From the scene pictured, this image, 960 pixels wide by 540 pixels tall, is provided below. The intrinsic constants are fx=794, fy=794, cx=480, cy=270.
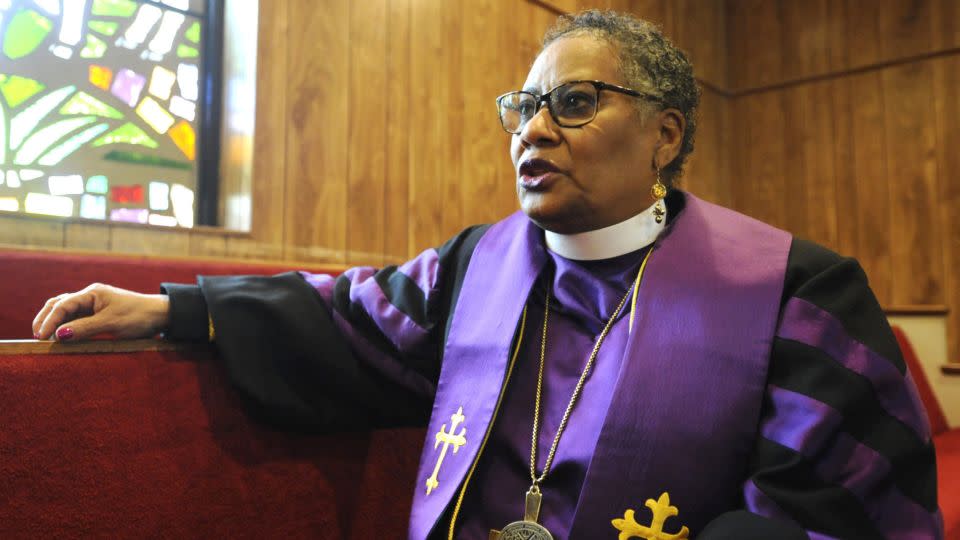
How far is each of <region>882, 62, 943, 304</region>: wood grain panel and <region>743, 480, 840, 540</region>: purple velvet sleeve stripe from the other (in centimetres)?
450

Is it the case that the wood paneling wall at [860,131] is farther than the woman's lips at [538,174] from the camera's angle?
Yes

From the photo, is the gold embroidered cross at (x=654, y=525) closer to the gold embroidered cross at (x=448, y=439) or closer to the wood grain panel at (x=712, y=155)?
the gold embroidered cross at (x=448, y=439)

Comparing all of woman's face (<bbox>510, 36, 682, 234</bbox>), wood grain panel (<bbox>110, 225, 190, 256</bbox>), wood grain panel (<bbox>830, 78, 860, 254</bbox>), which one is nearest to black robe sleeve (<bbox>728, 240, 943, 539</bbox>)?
woman's face (<bbox>510, 36, 682, 234</bbox>)

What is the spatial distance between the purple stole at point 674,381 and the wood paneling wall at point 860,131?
13.7 ft

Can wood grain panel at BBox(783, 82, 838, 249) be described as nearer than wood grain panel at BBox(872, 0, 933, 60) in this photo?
No

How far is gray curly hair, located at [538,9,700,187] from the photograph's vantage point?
5.42 feet

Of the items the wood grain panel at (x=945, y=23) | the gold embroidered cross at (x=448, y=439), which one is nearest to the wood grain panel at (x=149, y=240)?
the gold embroidered cross at (x=448, y=439)

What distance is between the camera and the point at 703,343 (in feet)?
4.67

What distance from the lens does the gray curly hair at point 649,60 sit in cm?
165

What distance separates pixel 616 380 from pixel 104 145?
89.4 inches

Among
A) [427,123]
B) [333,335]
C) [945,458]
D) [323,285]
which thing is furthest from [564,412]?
[945,458]

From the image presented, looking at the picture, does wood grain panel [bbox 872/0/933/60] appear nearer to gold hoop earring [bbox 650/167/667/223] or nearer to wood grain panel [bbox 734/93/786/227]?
wood grain panel [bbox 734/93/786/227]

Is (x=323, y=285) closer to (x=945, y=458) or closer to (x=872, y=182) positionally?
(x=945, y=458)

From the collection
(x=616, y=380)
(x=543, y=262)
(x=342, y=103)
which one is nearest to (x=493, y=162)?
(x=342, y=103)
